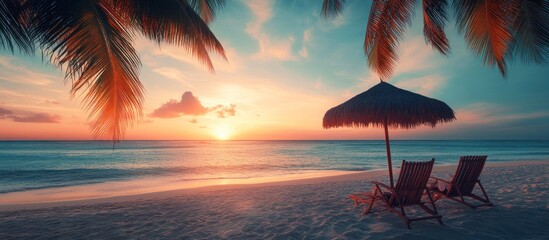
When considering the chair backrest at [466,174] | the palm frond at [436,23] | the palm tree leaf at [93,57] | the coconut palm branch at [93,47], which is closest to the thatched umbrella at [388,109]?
the chair backrest at [466,174]

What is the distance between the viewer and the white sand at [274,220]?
153 inches

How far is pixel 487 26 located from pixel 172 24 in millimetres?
5624

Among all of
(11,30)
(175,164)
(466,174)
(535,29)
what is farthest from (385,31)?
(175,164)

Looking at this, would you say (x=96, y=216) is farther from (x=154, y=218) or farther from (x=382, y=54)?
(x=382, y=54)

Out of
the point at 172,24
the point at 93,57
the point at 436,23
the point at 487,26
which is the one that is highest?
the point at 436,23

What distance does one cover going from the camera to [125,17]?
4629 millimetres

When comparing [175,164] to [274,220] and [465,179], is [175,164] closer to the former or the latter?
[274,220]

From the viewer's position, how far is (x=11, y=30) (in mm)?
3189

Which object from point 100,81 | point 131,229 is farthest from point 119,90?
point 131,229

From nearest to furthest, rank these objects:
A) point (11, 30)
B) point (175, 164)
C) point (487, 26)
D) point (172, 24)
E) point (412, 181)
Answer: point (11, 30)
point (172, 24)
point (412, 181)
point (487, 26)
point (175, 164)

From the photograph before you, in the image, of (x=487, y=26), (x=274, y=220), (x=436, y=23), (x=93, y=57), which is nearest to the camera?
(x=93, y=57)

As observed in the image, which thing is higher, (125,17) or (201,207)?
(125,17)

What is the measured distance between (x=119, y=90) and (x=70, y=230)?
2.63 metres

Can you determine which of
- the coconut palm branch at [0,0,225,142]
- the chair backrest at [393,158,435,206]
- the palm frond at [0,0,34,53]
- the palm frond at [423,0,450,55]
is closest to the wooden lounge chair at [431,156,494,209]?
the chair backrest at [393,158,435,206]
